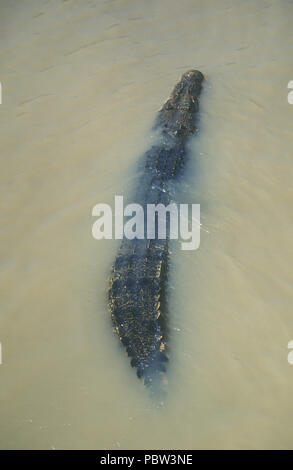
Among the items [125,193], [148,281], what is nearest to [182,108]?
[125,193]

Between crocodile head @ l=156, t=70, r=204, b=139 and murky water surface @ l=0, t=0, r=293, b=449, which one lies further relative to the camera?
crocodile head @ l=156, t=70, r=204, b=139

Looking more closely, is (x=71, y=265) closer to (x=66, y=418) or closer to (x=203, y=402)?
(x=66, y=418)

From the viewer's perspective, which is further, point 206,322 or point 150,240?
point 150,240

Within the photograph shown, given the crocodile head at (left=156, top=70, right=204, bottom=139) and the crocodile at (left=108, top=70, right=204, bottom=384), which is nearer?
the crocodile at (left=108, top=70, right=204, bottom=384)

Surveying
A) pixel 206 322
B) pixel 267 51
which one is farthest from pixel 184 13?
pixel 206 322

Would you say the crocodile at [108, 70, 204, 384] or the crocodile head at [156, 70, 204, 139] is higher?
the crocodile head at [156, 70, 204, 139]
